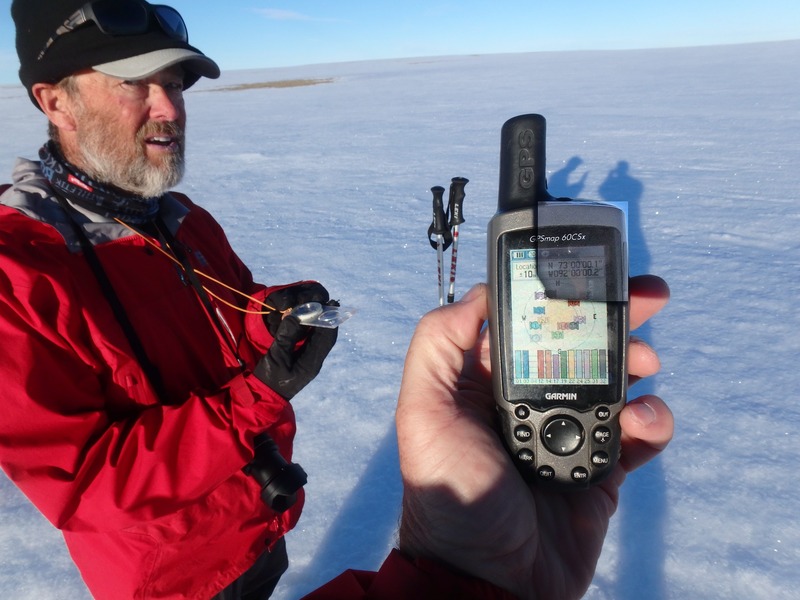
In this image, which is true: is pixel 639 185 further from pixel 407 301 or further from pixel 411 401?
pixel 411 401

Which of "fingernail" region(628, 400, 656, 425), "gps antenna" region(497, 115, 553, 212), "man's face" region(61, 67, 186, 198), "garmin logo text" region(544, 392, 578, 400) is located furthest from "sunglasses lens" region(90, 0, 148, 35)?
"fingernail" region(628, 400, 656, 425)

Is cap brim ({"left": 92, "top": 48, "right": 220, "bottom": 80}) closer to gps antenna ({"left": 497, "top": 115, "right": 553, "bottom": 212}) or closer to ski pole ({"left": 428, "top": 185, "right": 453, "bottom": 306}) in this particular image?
gps antenna ({"left": 497, "top": 115, "right": 553, "bottom": 212})

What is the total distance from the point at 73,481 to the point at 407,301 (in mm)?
2410

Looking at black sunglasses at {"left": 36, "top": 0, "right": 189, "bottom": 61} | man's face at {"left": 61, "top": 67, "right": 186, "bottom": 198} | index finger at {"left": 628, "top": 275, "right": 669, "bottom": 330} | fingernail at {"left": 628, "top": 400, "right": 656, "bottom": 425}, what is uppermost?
black sunglasses at {"left": 36, "top": 0, "right": 189, "bottom": 61}

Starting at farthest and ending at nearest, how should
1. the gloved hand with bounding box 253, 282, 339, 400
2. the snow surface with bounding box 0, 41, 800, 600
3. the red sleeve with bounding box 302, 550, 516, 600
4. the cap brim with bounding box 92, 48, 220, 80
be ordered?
the snow surface with bounding box 0, 41, 800, 600, the cap brim with bounding box 92, 48, 220, 80, the gloved hand with bounding box 253, 282, 339, 400, the red sleeve with bounding box 302, 550, 516, 600

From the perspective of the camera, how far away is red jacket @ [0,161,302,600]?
1.06m

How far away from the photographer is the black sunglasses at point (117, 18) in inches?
54.6

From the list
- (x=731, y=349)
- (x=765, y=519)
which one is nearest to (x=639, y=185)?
(x=731, y=349)

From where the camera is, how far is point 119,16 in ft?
4.75

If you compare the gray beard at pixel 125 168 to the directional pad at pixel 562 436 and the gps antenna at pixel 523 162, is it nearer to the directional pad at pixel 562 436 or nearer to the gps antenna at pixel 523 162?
the gps antenna at pixel 523 162

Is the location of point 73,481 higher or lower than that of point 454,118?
lower

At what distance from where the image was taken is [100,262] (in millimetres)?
1270

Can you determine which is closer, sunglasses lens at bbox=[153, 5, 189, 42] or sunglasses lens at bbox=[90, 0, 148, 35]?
sunglasses lens at bbox=[90, 0, 148, 35]

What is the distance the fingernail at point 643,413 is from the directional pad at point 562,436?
115 millimetres
